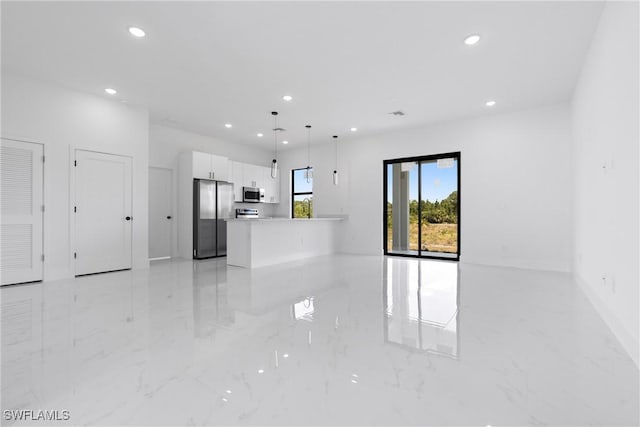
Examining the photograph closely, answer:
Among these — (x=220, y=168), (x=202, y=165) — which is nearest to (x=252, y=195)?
(x=220, y=168)

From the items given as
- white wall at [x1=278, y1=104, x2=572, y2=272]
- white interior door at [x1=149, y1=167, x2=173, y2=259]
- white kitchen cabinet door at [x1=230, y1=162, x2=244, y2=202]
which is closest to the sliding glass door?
white wall at [x1=278, y1=104, x2=572, y2=272]

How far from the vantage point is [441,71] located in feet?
13.5

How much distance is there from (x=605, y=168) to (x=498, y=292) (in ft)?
5.61

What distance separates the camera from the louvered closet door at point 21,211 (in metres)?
4.20

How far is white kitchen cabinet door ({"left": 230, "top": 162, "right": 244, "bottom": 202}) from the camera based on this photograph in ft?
25.4

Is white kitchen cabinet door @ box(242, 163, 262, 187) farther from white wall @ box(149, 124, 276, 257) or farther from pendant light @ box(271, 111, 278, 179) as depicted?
pendant light @ box(271, 111, 278, 179)

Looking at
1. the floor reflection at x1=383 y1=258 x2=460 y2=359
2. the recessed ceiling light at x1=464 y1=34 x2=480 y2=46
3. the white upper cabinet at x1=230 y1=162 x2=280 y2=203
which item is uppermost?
the recessed ceiling light at x1=464 y1=34 x2=480 y2=46

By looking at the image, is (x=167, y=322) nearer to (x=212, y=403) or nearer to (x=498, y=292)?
(x=212, y=403)

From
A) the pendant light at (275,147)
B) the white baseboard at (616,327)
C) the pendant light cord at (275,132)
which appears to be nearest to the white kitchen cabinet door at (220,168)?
the pendant light at (275,147)

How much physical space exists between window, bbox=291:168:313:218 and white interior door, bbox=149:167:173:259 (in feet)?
10.5

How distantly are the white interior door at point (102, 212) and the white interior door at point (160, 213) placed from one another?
50.6 inches

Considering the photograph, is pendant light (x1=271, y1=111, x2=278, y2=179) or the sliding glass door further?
the sliding glass door

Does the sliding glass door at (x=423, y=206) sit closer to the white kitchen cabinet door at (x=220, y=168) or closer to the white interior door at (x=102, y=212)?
the white kitchen cabinet door at (x=220, y=168)

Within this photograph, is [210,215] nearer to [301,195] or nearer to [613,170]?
[301,195]
